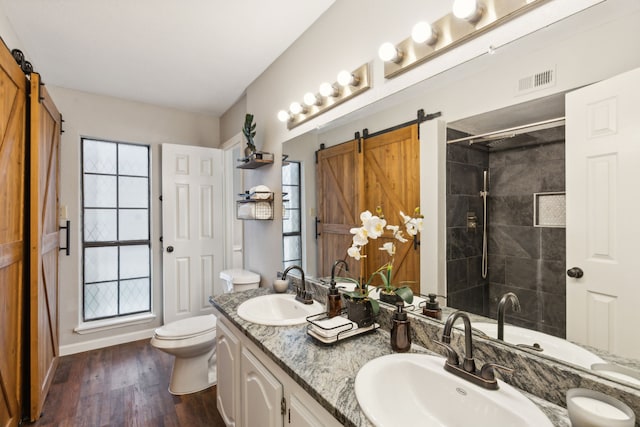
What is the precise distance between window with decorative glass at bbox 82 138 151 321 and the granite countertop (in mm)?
2319

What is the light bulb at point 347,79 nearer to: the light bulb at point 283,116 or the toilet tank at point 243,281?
the light bulb at point 283,116

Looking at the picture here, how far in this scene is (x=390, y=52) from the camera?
1.32m

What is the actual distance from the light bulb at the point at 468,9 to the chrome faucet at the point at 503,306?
954 mm

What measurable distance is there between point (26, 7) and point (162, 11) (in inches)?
29.7

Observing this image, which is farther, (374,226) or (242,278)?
(242,278)

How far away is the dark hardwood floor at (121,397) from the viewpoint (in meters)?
1.95

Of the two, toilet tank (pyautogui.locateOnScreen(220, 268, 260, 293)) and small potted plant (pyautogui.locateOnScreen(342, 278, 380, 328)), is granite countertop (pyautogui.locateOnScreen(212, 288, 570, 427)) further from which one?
toilet tank (pyautogui.locateOnScreen(220, 268, 260, 293))

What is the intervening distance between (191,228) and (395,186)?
104 inches

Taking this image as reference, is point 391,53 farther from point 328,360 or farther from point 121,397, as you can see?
point 121,397

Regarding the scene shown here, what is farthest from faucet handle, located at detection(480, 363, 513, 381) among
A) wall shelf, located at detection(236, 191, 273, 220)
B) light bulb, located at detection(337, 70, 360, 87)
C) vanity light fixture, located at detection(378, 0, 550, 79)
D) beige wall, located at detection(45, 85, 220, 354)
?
beige wall, located at detection(45, 85, 220, 354)

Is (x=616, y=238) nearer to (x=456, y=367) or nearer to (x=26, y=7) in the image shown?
(x=456, y=367)

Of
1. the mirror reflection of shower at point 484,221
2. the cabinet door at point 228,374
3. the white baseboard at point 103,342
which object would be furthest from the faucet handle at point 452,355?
the white baseboard at point 103,342

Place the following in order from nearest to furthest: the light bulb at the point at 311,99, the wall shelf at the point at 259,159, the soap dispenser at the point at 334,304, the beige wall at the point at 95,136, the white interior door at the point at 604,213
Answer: the white interior door at the point at 604,213
the soap dispenser at the point at 334,304
the light bulb at the point at 311,99
the wall shelf at the point at 259,159
the beige wall at the point at 95,136

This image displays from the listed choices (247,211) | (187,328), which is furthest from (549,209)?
(187,328)
